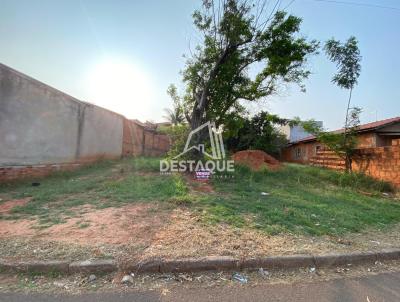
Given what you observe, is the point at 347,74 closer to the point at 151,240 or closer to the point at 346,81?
the point at 346,81

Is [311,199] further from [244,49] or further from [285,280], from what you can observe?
[244,49]

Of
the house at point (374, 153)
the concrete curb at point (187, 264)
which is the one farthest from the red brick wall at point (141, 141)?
the concrete curb at point (187, 264)

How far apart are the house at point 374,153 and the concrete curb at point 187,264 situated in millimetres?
7125

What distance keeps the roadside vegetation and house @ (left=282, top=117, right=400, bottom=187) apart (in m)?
0.66

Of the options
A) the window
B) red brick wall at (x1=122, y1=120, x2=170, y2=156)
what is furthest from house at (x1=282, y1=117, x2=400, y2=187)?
red brick wall at (x1=122, y1=120, x2=170, y2=156)

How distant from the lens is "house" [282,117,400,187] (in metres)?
8.75

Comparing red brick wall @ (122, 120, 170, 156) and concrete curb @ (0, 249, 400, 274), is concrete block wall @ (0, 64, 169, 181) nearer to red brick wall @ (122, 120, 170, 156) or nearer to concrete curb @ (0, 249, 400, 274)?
red brick wall @ (122, 120, 170, 156)

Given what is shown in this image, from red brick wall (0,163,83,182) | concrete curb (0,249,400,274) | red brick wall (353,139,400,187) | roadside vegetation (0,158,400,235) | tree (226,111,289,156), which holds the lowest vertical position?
concrete curb (0,249,400,274)

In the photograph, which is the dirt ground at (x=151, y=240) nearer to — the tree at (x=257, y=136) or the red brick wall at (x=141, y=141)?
the red brick wall at (x=141, y=141)

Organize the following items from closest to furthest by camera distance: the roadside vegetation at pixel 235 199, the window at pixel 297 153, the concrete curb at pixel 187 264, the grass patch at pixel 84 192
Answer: the concrete curb at pixel 187 264, the roadside vegetation at pixel 235 199, the grass patch at pixel 84 192, the window at pixel 297 153

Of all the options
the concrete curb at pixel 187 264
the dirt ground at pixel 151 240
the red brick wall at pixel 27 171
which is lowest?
the concrete curb at pixel 187 264

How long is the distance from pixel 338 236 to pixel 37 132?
8.33 m

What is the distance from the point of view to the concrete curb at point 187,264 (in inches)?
113

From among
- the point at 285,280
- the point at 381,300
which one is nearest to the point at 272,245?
the point at 285,280
